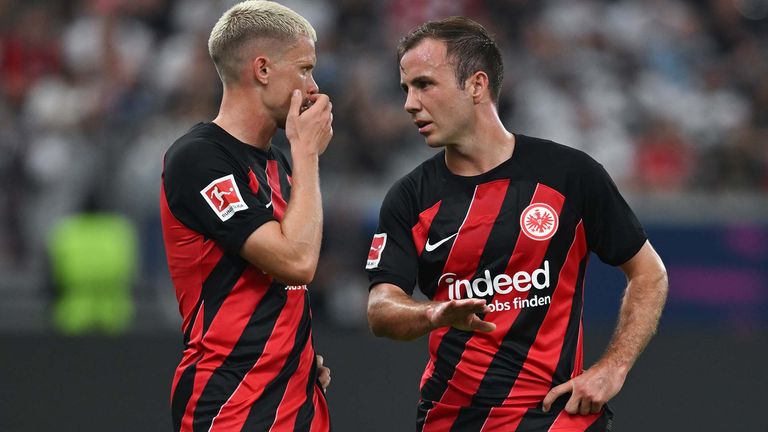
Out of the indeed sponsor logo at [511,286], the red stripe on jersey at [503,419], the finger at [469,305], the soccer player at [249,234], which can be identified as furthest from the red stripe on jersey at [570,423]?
the soccer player at [249,234]

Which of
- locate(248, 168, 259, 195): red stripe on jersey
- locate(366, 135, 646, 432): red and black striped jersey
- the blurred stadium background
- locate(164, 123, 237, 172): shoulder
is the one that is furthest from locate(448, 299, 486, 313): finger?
the blurred stadium background

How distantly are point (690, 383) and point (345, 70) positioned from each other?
13.8 feet

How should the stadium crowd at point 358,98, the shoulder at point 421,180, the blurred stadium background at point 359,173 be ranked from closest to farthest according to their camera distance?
1. the shoulder at point 421,180
2. the blurred stadium background at point 359,173
3. the stadium crowd at point 358,98

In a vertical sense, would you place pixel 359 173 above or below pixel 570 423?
above

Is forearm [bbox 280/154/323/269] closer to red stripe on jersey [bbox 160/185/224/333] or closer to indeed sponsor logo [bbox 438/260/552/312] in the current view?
red stripe on jersey [bbox 160/185/224/333]

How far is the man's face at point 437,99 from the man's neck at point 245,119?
1.80ft

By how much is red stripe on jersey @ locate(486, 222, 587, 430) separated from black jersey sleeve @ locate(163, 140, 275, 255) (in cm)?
109

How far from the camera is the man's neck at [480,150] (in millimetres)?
4492

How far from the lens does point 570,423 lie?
431 cm

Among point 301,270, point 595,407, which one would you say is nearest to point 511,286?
point 595,407

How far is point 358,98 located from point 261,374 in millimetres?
5880

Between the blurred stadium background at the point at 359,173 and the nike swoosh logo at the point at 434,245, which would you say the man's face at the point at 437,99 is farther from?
the blurred stadium background at the point at 359,173

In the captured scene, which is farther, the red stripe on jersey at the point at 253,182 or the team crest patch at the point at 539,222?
the team crest patch at the point at 539,222

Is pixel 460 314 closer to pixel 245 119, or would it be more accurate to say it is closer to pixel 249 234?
Answer: pixel 249 234
